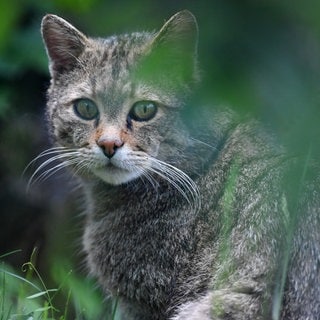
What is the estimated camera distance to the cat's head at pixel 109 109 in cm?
386

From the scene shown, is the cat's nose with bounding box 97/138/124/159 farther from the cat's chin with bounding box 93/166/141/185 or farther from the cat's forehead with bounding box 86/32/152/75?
the cat's forehead with bounding box 86/32/152/75

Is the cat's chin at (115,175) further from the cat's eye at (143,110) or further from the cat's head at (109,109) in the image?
the cat's eye at (143,110)

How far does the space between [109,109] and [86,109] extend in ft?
0.69

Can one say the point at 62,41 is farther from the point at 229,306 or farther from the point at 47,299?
the point at 229,306

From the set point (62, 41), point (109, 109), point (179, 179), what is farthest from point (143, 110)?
point (62, 41)

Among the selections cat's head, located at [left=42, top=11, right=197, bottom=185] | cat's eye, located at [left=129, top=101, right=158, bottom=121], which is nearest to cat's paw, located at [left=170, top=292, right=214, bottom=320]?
cat's head, located at [left=42, top=11, right=197, bottom=185]

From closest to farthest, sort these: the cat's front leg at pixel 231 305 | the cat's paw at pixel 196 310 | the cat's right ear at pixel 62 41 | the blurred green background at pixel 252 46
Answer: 1. the blurred green background at pixel 252 46
2. the cat's front leg at pixel 231 305
3. the cat's paw at pixel 196 310
4. the cat's right ear at pixel 62 41

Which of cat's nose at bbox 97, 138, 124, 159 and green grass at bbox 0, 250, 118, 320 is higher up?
cat's nose at bbox 97, 138, 124, 159

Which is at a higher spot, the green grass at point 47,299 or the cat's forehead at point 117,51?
the cat's forehead at point 117,51

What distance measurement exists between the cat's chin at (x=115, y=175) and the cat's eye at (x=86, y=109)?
285 millimetres

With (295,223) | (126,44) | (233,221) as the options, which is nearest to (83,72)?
(126,44)

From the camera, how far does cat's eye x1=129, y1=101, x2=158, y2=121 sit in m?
3.97

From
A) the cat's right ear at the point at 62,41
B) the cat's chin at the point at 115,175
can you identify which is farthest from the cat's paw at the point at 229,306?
the cat's right ear at the point at 62,41

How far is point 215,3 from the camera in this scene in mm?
1421
